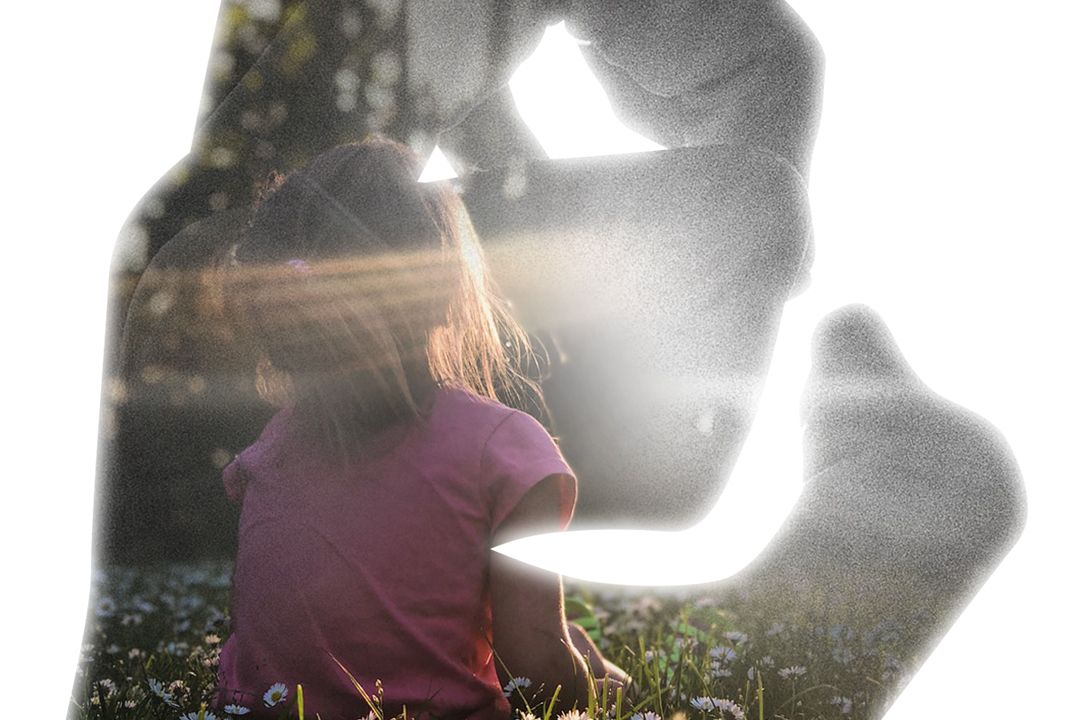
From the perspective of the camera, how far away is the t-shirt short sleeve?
814 millimetres

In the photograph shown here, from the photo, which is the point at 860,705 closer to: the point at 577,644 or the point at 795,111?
the point at 577,644

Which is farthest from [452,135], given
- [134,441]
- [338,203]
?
[134,441]

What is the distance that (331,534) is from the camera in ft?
2.82

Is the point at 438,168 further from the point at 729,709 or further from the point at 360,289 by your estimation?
the point at 729,709

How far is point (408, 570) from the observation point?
0.84 metres

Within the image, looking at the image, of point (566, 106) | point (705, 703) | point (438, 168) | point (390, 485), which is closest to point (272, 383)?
point (390, 485)

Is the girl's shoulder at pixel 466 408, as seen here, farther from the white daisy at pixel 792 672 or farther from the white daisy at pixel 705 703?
the white daisy at pixel 792 672

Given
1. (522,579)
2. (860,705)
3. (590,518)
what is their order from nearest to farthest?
1. (522,579)
2. (860,705)
3. (590,518)

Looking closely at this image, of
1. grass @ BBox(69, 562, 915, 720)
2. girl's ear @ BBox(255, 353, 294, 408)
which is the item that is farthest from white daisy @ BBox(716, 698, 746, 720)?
girl's ear @ BBox(255, 353, 294, 408)

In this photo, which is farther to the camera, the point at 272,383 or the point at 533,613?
the point at 272,383

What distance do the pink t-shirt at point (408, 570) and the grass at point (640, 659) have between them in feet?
0.11

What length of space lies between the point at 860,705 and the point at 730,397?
36 centimetres

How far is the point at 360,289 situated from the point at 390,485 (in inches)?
7.3

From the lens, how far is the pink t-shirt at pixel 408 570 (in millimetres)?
833
